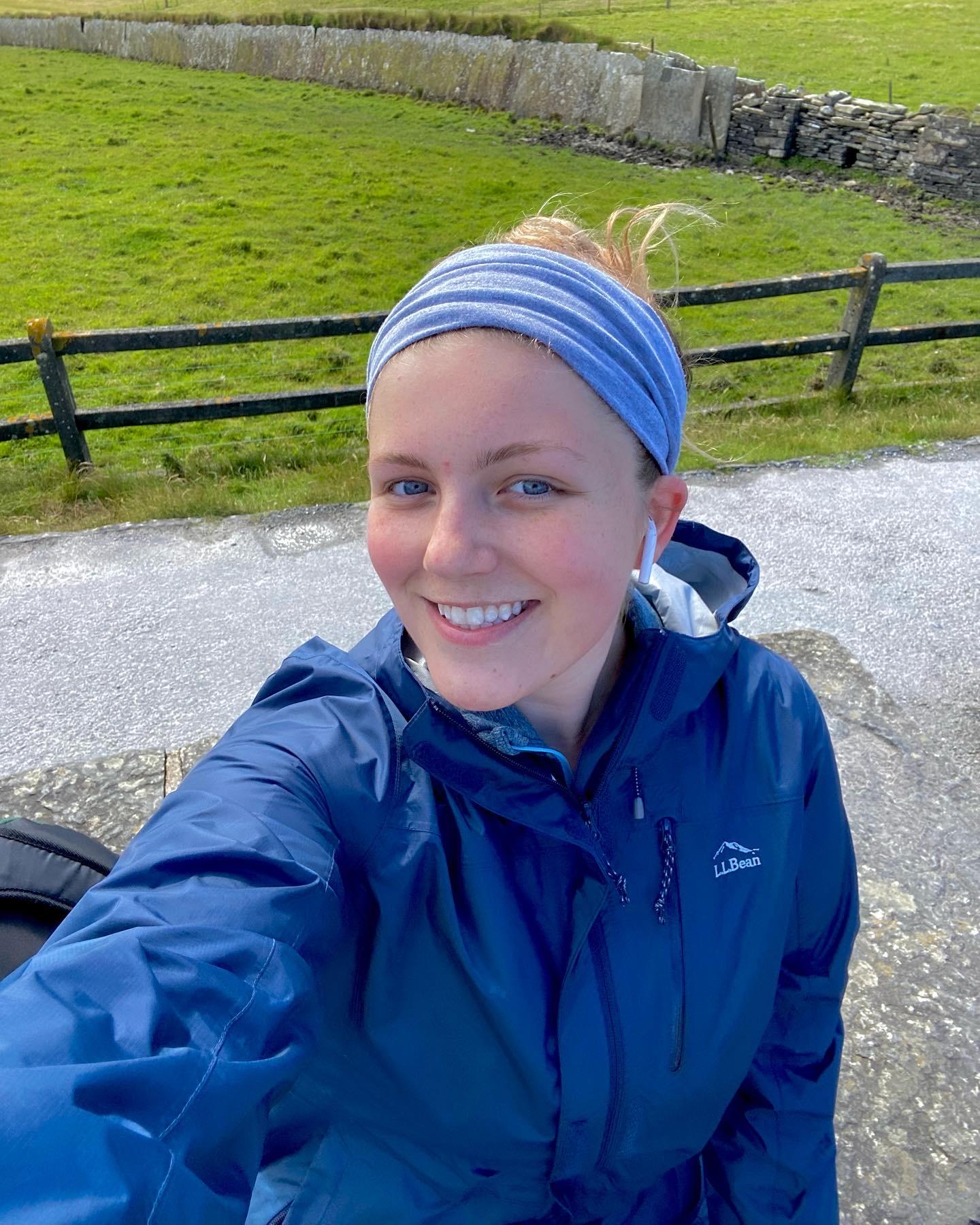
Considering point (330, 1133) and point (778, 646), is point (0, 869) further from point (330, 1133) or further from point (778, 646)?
point (778, 646)

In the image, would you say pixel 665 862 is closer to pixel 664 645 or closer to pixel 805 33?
pixel 664 645

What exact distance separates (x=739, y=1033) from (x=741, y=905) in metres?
0.22

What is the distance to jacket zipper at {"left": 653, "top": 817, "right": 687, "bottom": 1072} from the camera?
4.87 ft

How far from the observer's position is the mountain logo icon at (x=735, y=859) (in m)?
1.56

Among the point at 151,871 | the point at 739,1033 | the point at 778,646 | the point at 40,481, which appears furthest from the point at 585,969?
the point at 40,481

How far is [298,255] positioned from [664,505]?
48.7 ft

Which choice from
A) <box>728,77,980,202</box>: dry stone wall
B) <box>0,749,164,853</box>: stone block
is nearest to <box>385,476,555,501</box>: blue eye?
<box>0,749,164,853</box>: stone block

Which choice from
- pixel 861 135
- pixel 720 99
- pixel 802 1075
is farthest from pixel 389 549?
pixel 720 99

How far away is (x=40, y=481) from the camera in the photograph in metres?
5.86

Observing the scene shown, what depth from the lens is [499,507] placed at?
1.37 metres

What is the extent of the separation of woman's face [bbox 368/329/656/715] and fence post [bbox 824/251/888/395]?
687 cm

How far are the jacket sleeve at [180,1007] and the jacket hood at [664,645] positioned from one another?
0.18 m

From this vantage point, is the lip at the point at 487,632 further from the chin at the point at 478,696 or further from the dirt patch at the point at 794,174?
the dirt patch at the point at 794,174

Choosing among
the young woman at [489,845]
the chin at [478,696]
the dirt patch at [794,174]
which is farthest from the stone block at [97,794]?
the dirt patch at [794,174]
